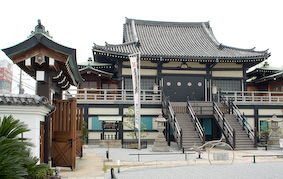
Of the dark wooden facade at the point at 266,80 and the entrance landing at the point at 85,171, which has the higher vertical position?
the dark wooden facade at the point at 266,80

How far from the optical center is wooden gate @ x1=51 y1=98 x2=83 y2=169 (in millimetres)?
11562

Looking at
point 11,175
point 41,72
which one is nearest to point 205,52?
point 41,72

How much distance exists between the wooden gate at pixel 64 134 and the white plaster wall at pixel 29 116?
240cm

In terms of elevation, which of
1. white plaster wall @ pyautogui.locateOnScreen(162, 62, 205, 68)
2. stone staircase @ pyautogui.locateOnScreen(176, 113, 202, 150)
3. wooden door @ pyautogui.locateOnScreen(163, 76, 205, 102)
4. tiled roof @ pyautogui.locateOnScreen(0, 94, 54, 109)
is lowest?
stone staircase @ pyautogui.locateOnScreen(176, 113, 202, 150)

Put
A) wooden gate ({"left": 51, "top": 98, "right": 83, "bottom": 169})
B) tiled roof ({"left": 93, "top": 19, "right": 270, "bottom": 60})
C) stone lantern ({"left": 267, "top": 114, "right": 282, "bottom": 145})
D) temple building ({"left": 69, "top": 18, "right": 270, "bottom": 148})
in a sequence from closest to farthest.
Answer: wooden gate ({"left": 51, "top": 98, "right": 83, "bottom": 169}), stone lantern ({"left": 267, "top": 114, "right": 282, "bottom": 145}), temple building ({"left": 69, "top": 18, "right": 270, "bottom": 148}), tiled roof ({"left": 93, "top": 19, "right": 270, "bottom": 60})

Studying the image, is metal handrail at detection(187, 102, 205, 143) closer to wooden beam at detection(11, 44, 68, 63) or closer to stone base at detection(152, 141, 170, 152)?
stone base at detection(152, 141, 170, 152)

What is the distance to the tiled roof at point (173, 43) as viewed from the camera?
25.9 metres

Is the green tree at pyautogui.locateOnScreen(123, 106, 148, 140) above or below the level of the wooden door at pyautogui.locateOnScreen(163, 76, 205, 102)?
below

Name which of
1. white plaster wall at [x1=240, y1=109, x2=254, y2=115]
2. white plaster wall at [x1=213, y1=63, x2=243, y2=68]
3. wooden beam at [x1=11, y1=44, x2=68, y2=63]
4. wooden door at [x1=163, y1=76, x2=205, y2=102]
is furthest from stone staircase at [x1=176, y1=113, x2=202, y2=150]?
wooden beam at [x1=11, y1=44, x2=68, y2=63]

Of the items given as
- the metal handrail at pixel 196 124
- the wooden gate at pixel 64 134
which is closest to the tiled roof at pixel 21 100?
the wooden gate at pixel 64 134

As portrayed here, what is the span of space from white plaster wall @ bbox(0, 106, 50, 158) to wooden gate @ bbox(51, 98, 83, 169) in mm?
2398

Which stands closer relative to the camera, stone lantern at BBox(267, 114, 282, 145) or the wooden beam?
the wooden beam

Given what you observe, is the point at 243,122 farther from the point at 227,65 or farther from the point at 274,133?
the point at 227,65

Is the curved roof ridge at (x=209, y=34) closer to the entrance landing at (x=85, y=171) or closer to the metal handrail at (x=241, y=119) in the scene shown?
the metal handrail at (x=241, y=119)
